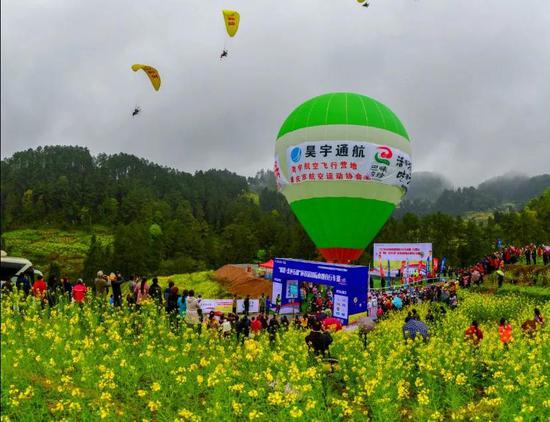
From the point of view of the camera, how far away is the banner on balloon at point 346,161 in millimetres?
28219

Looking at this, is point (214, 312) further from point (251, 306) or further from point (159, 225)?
point (159, 225)

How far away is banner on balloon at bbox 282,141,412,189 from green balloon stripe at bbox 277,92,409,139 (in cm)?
140

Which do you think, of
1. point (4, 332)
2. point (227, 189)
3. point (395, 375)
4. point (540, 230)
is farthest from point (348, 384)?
point (227, 189)

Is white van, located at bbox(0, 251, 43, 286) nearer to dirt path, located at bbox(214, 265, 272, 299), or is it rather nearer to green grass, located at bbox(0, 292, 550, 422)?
green grass, located at bbox(0, 292, 550, 422)

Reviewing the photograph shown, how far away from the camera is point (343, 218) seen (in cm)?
2920

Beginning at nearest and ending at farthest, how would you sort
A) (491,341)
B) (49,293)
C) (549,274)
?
(491,341) < (49,293) < (549,274)

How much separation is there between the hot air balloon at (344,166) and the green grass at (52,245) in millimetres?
76866

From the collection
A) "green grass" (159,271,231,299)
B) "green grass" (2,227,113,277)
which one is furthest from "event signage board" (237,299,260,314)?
"green grass" (2,227,113,277)

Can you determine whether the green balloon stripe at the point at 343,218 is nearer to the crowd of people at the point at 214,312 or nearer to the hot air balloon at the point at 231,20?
the crowd of people at the point at 214,312

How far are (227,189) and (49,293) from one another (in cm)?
18271

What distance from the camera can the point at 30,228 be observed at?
137 metres

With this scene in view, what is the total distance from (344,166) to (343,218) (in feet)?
10.8

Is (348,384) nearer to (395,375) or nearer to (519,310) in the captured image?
(395,375)

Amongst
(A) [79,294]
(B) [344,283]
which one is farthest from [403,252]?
(A) [79,294]
